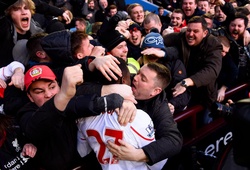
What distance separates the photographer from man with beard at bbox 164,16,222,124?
10.9ft

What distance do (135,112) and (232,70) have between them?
2.25 metres

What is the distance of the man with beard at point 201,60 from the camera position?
332 centimetres

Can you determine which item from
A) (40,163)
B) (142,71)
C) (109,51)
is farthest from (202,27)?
(40,163)

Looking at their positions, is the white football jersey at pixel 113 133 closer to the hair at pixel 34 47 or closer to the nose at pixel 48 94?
the nose at pixel 48 94

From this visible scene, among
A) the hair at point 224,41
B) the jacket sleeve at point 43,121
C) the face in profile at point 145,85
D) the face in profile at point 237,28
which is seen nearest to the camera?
the jacket sleeve at point 43,121

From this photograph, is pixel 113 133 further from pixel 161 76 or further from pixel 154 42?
pixel 154 42

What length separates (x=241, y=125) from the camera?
4.11 ft

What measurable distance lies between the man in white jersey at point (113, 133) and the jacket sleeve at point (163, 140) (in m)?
0.07

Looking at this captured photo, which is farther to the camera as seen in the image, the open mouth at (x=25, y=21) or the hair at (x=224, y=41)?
the hair at (x=224, y=41)

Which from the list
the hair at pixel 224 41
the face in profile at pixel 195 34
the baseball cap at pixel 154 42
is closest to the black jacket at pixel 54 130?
the baseball cap at pixel 154 42

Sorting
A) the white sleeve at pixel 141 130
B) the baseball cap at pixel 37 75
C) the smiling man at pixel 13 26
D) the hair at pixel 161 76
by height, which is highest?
the smiling man at pixel 13 26

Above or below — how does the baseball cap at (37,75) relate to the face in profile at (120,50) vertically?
above

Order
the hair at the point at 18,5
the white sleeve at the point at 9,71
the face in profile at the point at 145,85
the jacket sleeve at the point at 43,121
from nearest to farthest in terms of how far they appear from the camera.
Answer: the jacket sleeve at the point at 43,121, the face in profile at the point at 145,85, the white sleeve at the point at 9,71, the hair at the point at 18,5

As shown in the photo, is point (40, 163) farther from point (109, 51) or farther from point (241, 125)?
point (109, 51)
